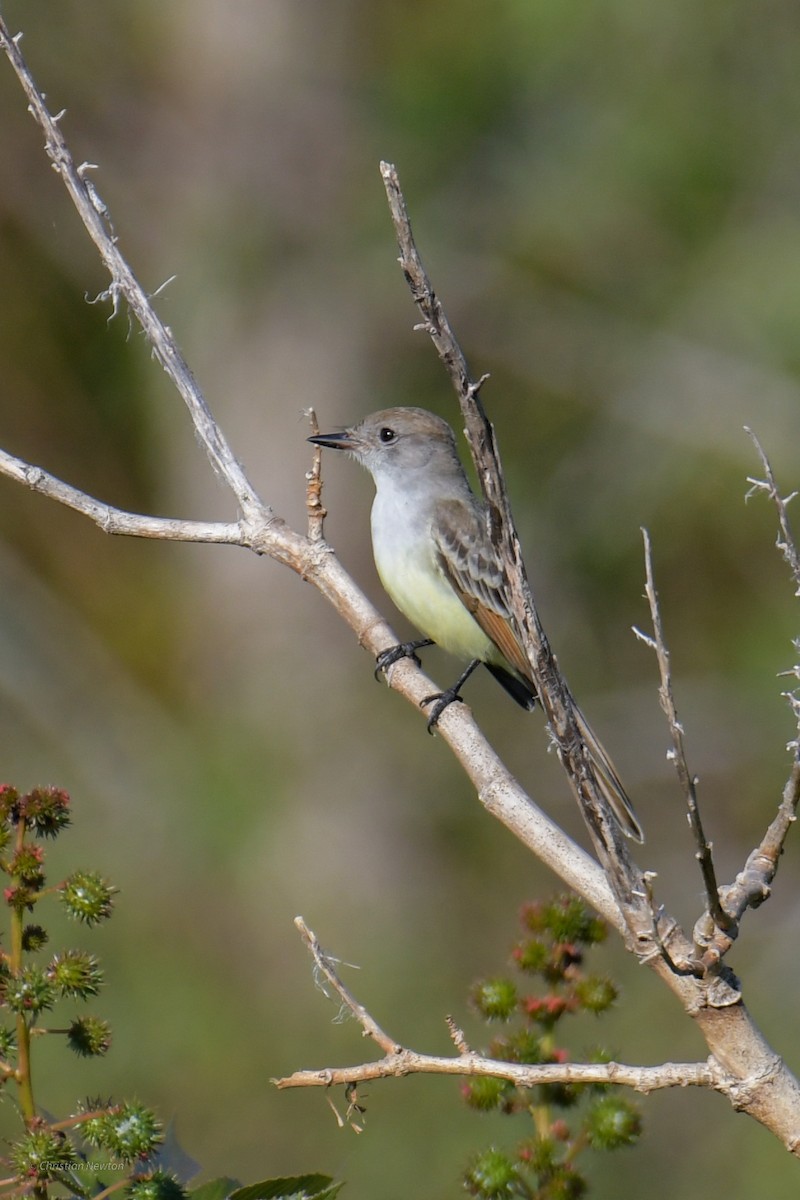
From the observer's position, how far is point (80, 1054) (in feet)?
6.27

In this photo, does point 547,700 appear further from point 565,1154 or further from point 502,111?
point 502,111

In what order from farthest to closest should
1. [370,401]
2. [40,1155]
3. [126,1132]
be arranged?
[370,401] → [126,1132] → [40,1155]

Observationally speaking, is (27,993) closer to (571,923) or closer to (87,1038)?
(87,1038)

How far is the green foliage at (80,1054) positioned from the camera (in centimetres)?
171

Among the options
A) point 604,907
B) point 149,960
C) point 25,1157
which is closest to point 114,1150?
point 25,1157

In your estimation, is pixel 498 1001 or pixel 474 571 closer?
pixel 498 1001

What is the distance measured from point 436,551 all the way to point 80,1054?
126 inches

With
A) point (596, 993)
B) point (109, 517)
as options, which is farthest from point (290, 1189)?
point (109, 517)

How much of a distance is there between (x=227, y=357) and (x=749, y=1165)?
657 cm

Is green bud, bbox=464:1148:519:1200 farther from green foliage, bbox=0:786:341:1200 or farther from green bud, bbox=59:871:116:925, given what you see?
green bud, bbox=59:871:116:925

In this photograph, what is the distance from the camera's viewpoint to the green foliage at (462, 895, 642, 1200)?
2248mm

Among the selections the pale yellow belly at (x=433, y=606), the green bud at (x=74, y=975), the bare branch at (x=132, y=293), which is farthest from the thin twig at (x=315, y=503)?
the pale yellow belly at (x=433, y=606)

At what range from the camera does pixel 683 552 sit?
34.3ft

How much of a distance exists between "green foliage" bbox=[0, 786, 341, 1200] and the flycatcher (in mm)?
2719
